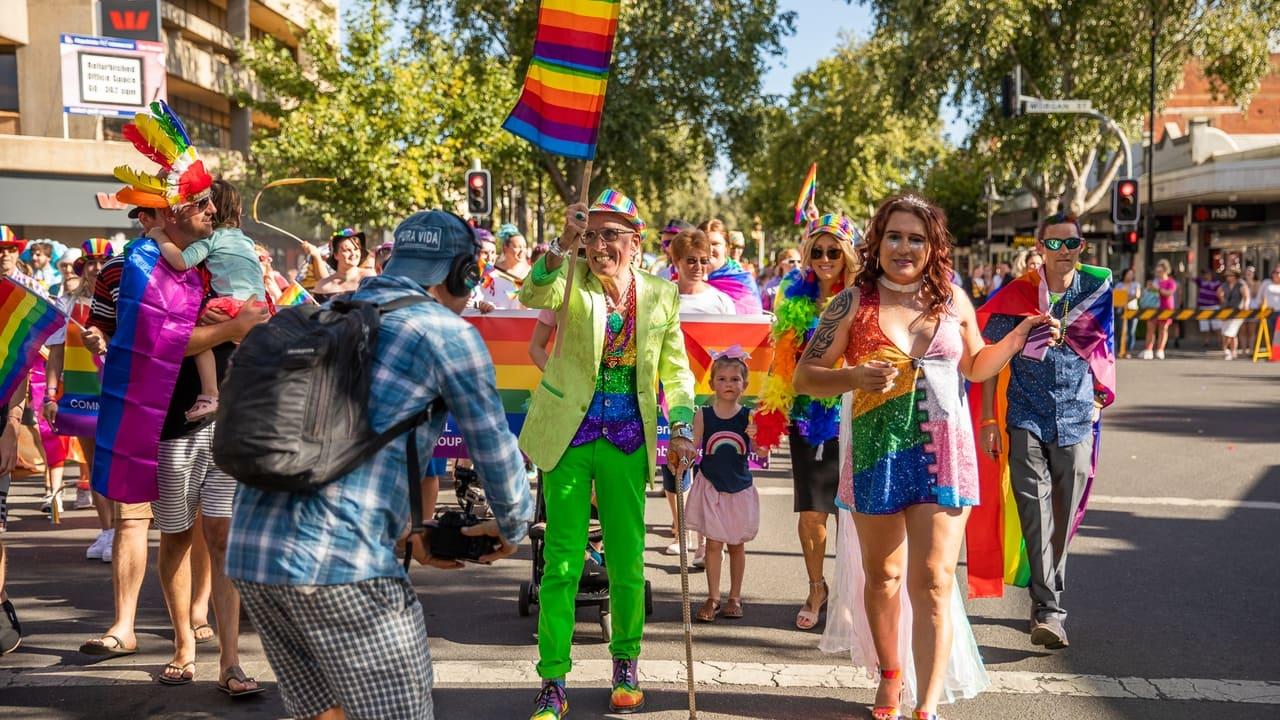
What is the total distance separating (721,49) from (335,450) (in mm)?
34252

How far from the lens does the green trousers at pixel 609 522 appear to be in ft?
15.9

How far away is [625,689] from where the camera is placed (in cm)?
489

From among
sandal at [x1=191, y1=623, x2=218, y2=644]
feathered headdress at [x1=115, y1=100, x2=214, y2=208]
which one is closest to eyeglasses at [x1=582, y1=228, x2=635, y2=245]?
feathered headdress at [x1=115, y1=100, x2=214, y2=208]

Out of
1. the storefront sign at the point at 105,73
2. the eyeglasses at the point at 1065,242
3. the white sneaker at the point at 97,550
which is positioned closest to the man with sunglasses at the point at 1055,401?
the eyeglasses at the point at 1065,242

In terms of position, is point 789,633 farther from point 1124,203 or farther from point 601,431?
point 1124,203

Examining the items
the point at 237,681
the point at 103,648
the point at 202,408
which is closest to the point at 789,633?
the point at 237,681

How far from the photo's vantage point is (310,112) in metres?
27.2

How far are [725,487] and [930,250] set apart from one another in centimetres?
240

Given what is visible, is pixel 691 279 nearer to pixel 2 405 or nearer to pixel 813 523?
pixel 813 523

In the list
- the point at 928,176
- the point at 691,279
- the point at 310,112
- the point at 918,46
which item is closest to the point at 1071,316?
the point at 691,279

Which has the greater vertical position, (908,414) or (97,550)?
(908,414)

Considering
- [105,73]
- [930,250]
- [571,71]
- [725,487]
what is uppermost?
[105,73]

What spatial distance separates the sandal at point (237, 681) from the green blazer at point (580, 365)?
1493mm

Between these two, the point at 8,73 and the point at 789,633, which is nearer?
the point at 789,633
